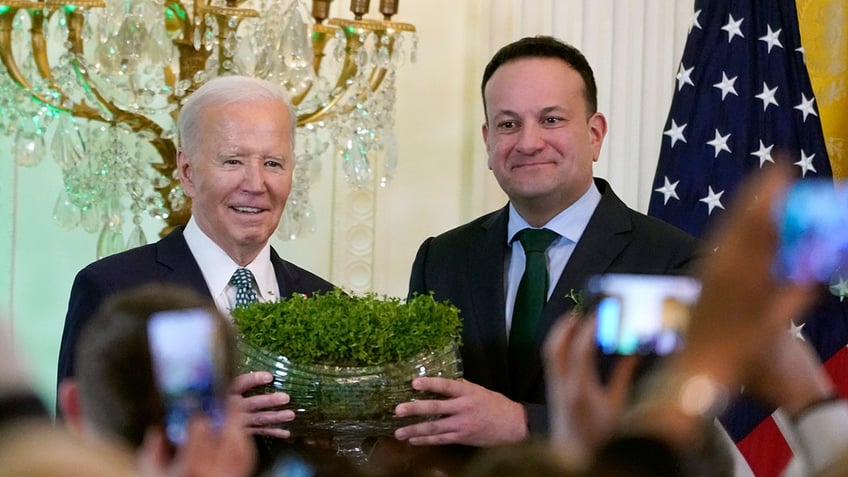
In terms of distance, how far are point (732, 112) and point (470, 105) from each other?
97 centimetres

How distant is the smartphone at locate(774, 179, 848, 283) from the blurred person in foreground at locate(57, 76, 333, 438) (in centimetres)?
169

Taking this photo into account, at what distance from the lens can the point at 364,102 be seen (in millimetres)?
3684

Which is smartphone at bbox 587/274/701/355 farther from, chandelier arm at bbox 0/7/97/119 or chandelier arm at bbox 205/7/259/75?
chandelier arm at bbox 0/7/97/119

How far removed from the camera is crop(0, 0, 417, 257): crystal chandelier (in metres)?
3.39

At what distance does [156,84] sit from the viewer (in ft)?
12.3

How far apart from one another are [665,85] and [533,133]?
2187 millimetres

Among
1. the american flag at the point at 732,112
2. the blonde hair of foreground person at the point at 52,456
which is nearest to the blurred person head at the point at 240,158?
the blonde hair of foreground person at the point at 52,456

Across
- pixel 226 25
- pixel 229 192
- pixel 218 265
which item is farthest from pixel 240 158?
pixel 226 25

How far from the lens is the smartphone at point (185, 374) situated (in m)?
0.50

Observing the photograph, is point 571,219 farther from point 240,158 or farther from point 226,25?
point 226,25

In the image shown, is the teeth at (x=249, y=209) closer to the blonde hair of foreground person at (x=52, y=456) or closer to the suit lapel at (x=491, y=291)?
the suit lapel at (x=491, y=291)

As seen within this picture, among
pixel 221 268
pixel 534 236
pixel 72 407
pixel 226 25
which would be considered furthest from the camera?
pixel 226 25

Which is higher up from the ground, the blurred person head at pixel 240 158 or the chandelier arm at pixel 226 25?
the chandelier arm at pixel 226 25

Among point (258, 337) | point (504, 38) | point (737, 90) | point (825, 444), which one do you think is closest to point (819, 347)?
point (737, 90)
